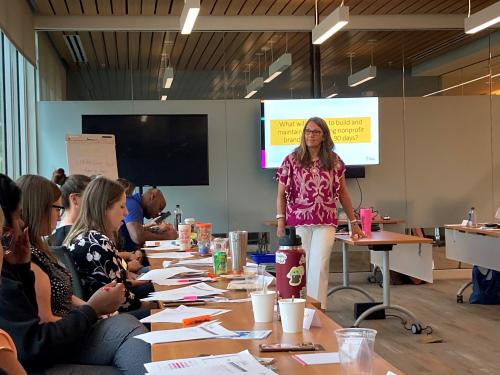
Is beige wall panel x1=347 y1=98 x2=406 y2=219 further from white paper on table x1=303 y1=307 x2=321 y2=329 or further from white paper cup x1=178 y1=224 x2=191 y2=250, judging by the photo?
white paper on table x1=303 y1=307 x2=321 y2=329

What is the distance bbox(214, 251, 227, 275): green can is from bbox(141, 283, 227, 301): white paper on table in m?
0.37

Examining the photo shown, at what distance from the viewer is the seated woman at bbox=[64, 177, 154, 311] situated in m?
2.79

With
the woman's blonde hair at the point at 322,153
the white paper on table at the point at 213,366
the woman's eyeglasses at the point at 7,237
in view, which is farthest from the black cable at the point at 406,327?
the woman's eyeglasses at the point at 7,237

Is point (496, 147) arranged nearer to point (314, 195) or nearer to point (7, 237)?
point (314, 195)

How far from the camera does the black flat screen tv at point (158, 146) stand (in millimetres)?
7770

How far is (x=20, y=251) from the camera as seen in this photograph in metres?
1.88

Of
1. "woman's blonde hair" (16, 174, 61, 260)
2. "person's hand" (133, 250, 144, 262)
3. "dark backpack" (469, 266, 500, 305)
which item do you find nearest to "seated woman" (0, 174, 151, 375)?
"woman's blonde hair" (16, 174, 61, 260)

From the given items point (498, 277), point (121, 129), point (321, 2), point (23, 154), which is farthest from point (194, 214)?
point (498, 277)

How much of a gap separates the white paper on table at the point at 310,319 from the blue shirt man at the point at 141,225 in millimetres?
3289

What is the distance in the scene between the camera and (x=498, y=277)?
20.5 ft

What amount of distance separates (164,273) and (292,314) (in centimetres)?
143

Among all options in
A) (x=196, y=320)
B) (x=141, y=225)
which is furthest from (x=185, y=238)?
(x=196, y=320)

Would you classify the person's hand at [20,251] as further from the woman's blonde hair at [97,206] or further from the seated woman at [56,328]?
the woman's blonde hair at [97,206]

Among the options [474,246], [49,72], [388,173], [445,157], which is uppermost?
[49,72]
